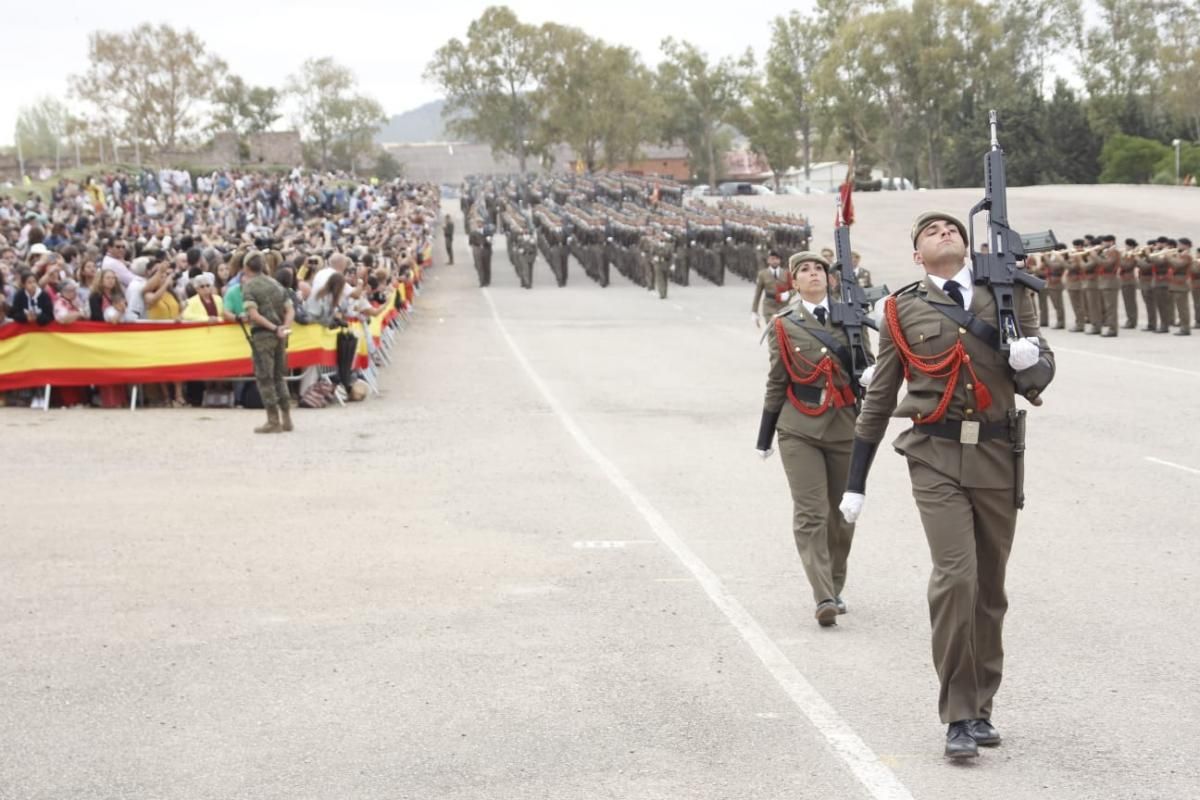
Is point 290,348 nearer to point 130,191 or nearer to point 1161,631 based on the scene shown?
point 1161,631

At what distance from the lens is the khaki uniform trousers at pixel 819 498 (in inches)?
309

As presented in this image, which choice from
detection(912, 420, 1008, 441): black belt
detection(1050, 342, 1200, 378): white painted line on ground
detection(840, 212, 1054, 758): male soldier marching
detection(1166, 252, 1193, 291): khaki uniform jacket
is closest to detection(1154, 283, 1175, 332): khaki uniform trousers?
detection(1166, 252, 1193, 291): khaki uniform jacket

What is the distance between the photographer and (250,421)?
16797 mm

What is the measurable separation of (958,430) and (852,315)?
93.8 inches

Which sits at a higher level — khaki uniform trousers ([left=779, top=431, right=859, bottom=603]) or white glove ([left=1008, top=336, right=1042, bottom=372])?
white glove ([left=1008, top=336, right=1042, bottom=372])

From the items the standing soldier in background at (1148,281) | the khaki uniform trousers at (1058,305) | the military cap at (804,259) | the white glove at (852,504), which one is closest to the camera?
the white glove at (852,504)

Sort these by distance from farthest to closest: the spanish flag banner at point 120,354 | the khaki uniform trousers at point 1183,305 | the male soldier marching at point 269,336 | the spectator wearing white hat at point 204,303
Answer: the khaki uniform trousers at point 1183,305 → the spectator wearing white hat at point 204,303 → the spanish flag banner at point 120,354 → the male soldier marching at point 269,336

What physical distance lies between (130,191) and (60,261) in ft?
126

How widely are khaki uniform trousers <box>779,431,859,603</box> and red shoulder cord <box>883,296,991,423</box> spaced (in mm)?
1999

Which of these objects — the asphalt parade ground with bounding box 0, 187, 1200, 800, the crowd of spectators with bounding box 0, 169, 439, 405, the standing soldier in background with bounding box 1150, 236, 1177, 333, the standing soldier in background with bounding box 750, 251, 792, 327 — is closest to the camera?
the asphalt parade ground with bounding box 0, 187, 1200, 800

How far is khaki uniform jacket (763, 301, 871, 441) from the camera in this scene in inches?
315

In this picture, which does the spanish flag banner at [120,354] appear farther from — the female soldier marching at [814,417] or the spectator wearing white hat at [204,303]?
the female soldier marching at [814,417]

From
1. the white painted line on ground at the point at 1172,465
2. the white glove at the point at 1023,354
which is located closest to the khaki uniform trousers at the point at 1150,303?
the white painted line on ground at the point at 1172,465

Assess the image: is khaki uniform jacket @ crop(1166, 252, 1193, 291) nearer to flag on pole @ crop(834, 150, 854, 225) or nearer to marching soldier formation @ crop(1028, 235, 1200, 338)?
marching soldier formation @ crop(1028, 235, 1200, 338)
